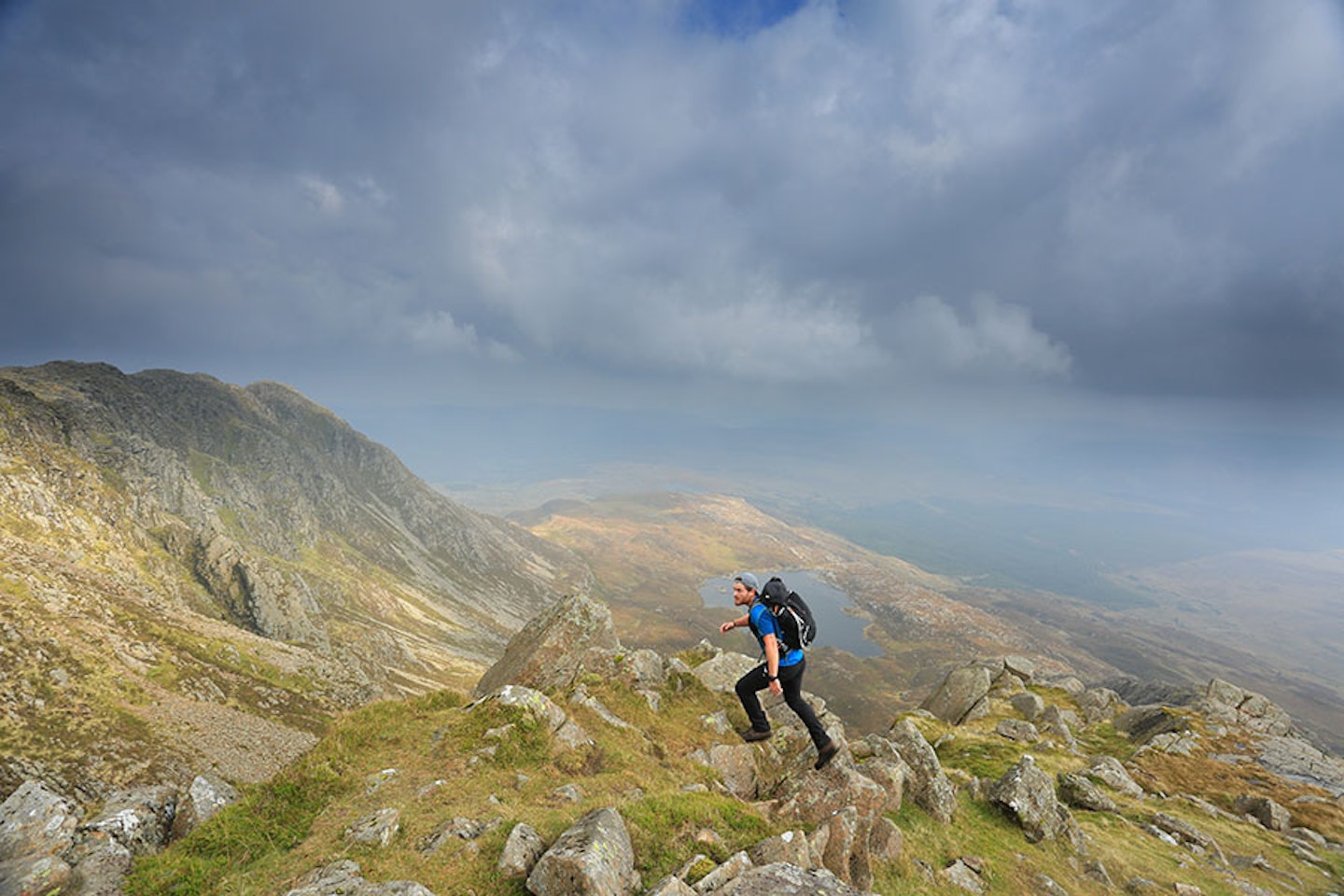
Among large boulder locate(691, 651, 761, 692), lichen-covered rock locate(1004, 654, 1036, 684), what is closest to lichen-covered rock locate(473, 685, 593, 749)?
large boulder locate(691, 651, 761, 692)

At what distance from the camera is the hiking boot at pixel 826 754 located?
14898 millimetres

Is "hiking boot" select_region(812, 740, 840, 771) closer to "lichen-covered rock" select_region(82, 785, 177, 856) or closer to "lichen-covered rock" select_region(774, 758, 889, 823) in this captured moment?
"lichen-covered rock" select_region(774, 758, 889, 823)

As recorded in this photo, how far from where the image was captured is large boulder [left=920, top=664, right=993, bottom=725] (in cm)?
4569

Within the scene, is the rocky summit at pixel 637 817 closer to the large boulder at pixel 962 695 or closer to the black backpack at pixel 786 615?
the black backpack at pixel 786 615

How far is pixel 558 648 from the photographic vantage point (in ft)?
90.5

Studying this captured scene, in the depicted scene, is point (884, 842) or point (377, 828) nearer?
point (377, 828)

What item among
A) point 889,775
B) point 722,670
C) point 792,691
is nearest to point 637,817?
point 792,691

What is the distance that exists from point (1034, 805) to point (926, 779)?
4.22 m

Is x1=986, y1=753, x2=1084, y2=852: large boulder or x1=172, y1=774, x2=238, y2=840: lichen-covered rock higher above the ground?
x1=172, y1=774, x2=238, y2=840: lichen-covered rock

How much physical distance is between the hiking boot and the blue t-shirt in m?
2.84

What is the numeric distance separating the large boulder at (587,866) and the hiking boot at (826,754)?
709 cm

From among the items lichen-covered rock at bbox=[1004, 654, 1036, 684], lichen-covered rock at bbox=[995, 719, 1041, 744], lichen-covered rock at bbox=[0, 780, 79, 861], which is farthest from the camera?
lichen-covered rock at bbox=[1004, 654, 1036, 684]

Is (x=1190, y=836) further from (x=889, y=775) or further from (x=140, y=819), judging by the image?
(x=140, y=819)

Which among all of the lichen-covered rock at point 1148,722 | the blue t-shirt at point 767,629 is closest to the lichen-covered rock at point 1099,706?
the lichen-covered rock at point 1148,722
